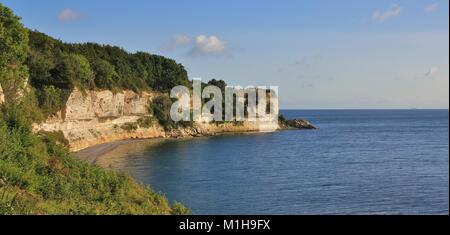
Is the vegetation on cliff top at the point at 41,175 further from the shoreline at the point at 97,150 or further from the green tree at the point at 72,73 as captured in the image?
the green tree at the point at 72,73

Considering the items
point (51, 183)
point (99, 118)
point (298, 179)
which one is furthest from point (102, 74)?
point (51, 183)

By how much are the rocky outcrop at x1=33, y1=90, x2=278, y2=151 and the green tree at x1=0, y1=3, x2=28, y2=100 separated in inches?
627

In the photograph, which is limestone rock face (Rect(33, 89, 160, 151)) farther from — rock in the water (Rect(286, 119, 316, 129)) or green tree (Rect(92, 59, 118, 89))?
rock in the water (Rect(286, 119, 316, 129))

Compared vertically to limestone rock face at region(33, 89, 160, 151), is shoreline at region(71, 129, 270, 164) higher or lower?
lower

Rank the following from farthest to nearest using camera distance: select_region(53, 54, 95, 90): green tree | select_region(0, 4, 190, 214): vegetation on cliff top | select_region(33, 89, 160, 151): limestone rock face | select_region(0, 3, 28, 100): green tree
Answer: select_region(53, 54, 95, 90): green tree, select_region(33, 89, 160, 151): limestone rock face, select_region(0, 3, 28, 100): green tree, select_region(0, 4, 190, 214): vegetation on cliff top

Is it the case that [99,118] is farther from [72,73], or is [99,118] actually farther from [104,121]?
[72,73]

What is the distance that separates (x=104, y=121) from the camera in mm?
72500

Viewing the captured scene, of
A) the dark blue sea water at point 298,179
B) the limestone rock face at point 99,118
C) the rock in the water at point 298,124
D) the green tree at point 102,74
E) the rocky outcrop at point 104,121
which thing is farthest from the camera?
the rock in the water at point 298,124

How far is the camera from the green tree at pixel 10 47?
34.1 m

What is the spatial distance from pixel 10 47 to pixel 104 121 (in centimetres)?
3867

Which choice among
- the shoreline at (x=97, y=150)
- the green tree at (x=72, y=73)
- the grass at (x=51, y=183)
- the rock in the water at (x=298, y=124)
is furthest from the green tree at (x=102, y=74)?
the rock in the water at (x=298, y=124)

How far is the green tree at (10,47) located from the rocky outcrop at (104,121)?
52.2 feet

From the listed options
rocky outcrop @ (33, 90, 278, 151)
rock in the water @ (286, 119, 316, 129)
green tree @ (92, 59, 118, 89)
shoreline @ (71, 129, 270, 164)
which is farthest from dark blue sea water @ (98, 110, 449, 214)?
rock in the water @ (286, 119, 316, 129)

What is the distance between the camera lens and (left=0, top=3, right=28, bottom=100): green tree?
34.1m
